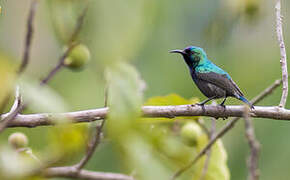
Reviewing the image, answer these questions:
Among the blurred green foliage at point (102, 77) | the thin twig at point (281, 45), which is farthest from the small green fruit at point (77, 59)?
the thin twig at point (281, 45)

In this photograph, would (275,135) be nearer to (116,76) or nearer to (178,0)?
(178,0)

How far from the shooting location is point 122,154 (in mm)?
1153

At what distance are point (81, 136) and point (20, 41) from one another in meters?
0.54

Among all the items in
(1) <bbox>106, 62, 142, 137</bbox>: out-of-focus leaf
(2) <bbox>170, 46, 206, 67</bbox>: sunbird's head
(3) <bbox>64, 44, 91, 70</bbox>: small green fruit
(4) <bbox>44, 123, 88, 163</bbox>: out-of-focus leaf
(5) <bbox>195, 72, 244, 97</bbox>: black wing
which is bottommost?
(5) <bbox>195, 72, 244, 97</bbox>: black wing

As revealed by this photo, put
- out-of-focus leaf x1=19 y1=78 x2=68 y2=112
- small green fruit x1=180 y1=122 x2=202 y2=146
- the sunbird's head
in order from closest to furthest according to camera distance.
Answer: out-of-focus leaf x1=19 y1=78 x2=68 y2=112 → small green fruit x1=180 y1=122 x2=202 y2=146 → the sunbird's head

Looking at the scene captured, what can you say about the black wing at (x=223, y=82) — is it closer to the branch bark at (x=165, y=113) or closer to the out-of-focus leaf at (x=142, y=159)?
the branch bark at (x=165, y=113)

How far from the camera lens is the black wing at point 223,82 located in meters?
4.12

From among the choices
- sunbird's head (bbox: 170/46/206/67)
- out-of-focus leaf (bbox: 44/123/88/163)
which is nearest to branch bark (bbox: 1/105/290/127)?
out-of-focus leaf (bbox: 44/123/88/163)

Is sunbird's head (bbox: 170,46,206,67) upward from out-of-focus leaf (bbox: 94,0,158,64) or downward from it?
downward

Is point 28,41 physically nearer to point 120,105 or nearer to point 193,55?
point 120,105

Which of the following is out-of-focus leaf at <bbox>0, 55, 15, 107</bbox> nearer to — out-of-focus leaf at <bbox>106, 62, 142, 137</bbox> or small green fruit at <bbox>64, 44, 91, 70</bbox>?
out-of-focus leaf at <bbox>106, 62, 142, 137</bbox>

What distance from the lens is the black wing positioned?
162 inches

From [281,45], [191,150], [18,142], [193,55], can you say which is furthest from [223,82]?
[18,142]

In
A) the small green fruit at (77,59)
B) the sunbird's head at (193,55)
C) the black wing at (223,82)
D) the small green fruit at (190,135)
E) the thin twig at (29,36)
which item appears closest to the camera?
the thin twig at (29,36)
